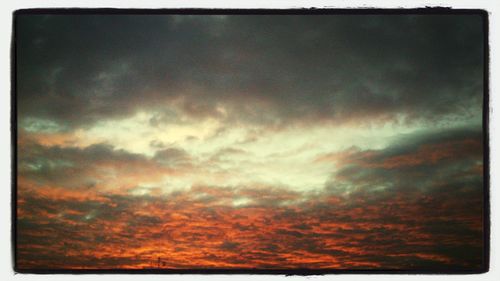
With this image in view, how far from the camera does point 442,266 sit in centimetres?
181

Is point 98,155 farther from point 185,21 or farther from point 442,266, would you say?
point 442,266

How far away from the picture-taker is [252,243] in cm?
181

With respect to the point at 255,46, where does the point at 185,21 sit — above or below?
above

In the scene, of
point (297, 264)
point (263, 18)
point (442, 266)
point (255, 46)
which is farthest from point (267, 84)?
point (442, 266)

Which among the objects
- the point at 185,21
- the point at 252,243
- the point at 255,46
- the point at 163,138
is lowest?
the point at 252,243

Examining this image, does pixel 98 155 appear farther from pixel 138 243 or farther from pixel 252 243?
pixel 252 243

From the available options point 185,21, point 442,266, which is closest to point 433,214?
point 442,266

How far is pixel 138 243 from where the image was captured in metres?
1.81

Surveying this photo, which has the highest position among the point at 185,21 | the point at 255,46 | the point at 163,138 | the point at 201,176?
the point at 185,21

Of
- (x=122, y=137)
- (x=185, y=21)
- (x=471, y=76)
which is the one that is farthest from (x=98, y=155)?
(x=471, y=76)

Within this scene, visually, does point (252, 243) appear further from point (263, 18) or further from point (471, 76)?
point (471, 76)

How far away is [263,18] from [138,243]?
45.0 inches

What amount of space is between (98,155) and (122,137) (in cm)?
13

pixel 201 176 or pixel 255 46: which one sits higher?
pixel 255 46
